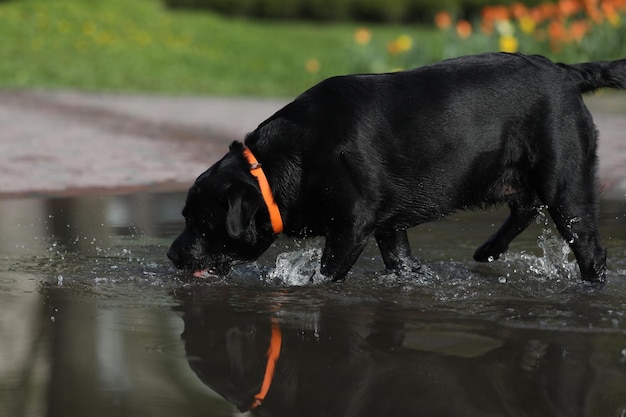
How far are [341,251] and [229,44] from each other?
15.9 m

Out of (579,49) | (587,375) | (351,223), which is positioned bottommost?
(587,375)

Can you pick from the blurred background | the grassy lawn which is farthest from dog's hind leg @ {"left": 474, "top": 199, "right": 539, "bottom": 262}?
the grassy lawn

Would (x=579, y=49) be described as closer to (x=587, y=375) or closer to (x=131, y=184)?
Result: (x=131, y=184)

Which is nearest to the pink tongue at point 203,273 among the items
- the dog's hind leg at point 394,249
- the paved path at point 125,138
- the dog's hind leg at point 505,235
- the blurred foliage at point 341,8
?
the dog's hind leg at point 394,249

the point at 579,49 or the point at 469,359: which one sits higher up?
the point at 579,49

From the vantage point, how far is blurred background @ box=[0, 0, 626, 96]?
13.9 metres

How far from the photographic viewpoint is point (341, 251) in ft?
16.1

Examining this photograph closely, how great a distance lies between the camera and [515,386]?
3.44 metres

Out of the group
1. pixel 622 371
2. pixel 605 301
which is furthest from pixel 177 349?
pixel 605 301

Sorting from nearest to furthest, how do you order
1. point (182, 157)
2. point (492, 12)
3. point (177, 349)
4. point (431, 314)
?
point (177, 349) < point (431, 314) < point (182, 157) < point (492, 12)

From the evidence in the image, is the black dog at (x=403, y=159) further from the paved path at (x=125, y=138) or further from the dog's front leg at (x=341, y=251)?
the paved path at (x=125, y=138)

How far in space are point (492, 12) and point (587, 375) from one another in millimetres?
10917

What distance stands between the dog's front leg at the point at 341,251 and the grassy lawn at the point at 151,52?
1007cm

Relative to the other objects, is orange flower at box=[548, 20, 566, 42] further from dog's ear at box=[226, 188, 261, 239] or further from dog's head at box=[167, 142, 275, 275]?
dog's ear at box=[226, 188, 261, 239]
